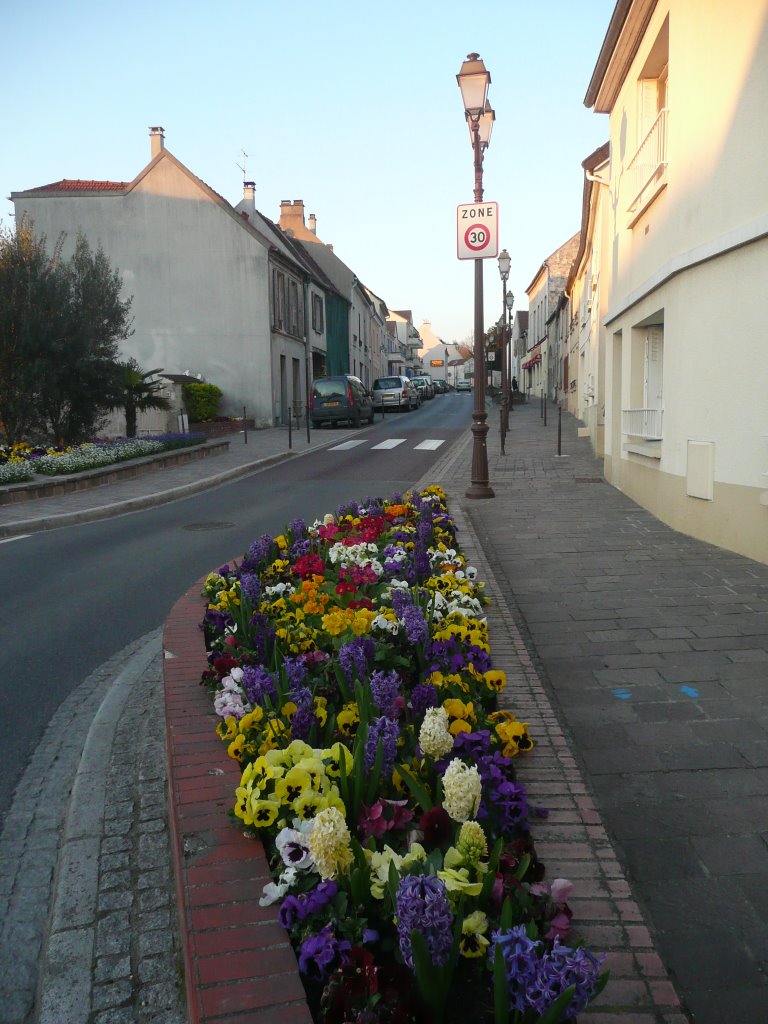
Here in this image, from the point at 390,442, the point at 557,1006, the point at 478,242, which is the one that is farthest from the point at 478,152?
the point at 390,442

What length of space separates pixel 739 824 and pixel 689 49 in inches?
310

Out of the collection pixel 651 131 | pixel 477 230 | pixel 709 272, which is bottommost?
pixel 709 272

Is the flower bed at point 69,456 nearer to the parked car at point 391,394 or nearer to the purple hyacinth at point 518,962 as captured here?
the purple hyacinth at point 518,962

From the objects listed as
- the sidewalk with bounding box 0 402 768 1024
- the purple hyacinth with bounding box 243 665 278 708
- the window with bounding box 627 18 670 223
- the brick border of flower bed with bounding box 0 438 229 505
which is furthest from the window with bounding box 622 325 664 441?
the brick border of flower bed with bounding box 0 438 229 505

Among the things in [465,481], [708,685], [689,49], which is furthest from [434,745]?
[465,481]

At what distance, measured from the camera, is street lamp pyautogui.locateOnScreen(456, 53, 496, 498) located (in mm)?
11422

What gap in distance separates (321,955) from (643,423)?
10062mm

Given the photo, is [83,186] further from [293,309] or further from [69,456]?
[69,456]

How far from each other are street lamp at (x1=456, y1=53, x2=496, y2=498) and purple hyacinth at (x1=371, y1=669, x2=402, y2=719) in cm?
872

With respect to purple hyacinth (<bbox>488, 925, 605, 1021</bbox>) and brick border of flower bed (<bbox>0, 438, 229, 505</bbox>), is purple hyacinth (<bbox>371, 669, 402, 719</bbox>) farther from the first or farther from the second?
brick border of flower bed (<bbox>0, 438, 229, 505</bbox>)

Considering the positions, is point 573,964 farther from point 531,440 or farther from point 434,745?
point 531,440

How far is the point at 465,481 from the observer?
14.8 metres

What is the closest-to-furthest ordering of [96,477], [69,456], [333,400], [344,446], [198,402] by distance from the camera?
[96,477] → [69,456] → [344,446] → [198,402] → [333,400]

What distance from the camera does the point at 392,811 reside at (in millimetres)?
2518
